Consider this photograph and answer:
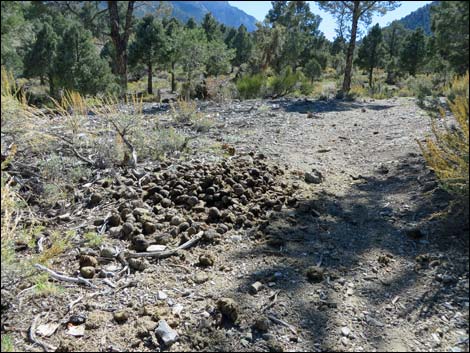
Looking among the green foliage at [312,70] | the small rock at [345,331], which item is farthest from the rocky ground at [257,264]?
the green foliage at [312,70]

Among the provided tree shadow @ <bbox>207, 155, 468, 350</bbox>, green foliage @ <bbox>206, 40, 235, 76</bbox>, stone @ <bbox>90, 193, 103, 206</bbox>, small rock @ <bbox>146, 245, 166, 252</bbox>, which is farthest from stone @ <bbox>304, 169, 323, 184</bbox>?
green foliage @ <bbox>206, 40, 235, 76</bbox>

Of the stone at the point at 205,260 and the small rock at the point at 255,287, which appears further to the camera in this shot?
the stone at the point at 205,260

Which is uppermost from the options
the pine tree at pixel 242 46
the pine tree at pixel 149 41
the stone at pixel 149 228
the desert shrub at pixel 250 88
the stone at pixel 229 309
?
the pine tree at pixel 242 46

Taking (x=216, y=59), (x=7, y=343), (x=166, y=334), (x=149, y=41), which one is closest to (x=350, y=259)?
(x=166, y=334)

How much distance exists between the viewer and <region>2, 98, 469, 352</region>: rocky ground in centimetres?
235

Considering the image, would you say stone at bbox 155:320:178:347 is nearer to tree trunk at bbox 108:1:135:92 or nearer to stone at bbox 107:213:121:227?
stone at bbox 107:213:121:227

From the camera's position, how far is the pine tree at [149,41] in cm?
1969

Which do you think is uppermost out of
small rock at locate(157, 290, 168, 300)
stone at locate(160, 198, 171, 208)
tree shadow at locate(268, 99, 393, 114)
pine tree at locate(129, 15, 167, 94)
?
pine tree at locate(129, 15, 167, 94)

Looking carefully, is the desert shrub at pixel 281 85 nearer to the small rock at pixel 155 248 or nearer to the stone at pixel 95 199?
the stone at pixel 95 199

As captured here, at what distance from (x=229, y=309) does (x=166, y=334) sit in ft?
1.27

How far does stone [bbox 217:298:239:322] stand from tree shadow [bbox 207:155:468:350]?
0.09 meters

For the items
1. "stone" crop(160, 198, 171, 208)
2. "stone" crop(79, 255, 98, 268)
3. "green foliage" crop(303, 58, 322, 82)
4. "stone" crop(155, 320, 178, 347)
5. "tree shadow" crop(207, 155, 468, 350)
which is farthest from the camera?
"green foliage" crop(303, 58, 322, 82)

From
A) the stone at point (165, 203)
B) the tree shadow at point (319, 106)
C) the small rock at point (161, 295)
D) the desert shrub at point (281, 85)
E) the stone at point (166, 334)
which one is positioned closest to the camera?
the stone at point (166, 334)

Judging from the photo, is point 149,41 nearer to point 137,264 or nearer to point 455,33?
point 455,33
